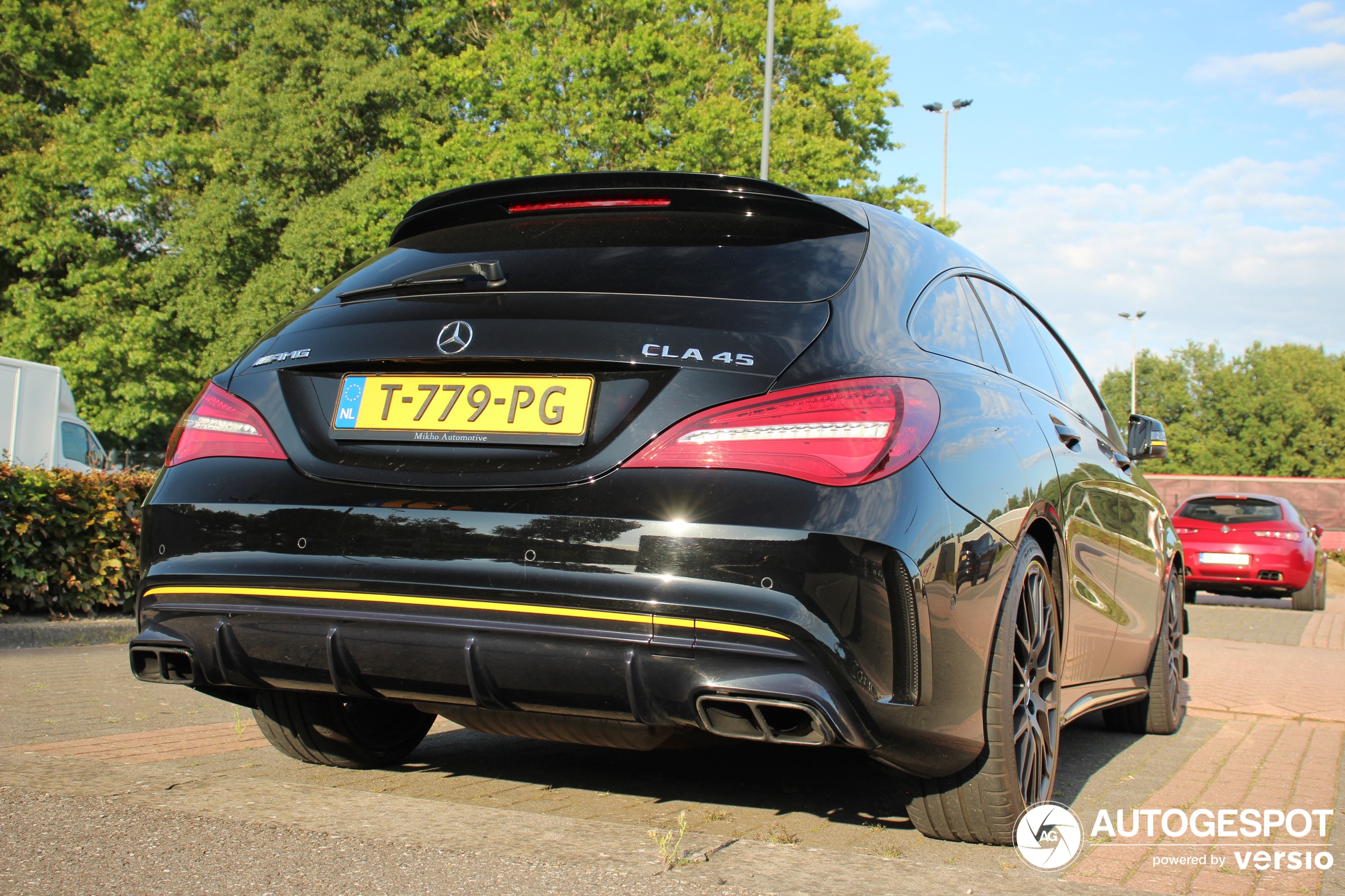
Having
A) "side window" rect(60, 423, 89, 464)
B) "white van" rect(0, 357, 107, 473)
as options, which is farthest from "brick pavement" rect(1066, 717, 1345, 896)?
"side window" rect(60, 423, 89, 464)

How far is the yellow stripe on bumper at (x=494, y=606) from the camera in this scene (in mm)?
2578

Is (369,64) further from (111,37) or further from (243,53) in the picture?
(111,37)

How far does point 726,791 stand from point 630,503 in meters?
Answer: 1.51

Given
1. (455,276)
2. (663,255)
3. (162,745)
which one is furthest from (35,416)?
(663,255)

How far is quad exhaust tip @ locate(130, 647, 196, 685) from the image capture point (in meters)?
3.11

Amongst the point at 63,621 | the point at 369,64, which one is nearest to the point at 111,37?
the point at 369,64

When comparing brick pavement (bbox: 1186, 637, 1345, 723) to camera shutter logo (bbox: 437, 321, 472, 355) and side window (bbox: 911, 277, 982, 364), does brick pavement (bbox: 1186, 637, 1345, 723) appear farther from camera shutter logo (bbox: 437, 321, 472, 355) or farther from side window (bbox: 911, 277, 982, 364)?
camera shutter logo (bbox: 437, 321, 472, 355)

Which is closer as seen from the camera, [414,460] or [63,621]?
[414,460]

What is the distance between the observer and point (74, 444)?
1847 centimetres

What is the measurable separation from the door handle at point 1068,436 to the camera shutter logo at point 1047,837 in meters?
1.21

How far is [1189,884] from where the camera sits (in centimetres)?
300

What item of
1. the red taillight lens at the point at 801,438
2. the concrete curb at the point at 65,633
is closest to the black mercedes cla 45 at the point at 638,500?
the red taillight lens at the point at 801,438

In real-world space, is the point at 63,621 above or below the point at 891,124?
below

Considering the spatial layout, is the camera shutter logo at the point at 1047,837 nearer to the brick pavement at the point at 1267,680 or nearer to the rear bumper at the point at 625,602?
the rear bumper at the point at 625,602
